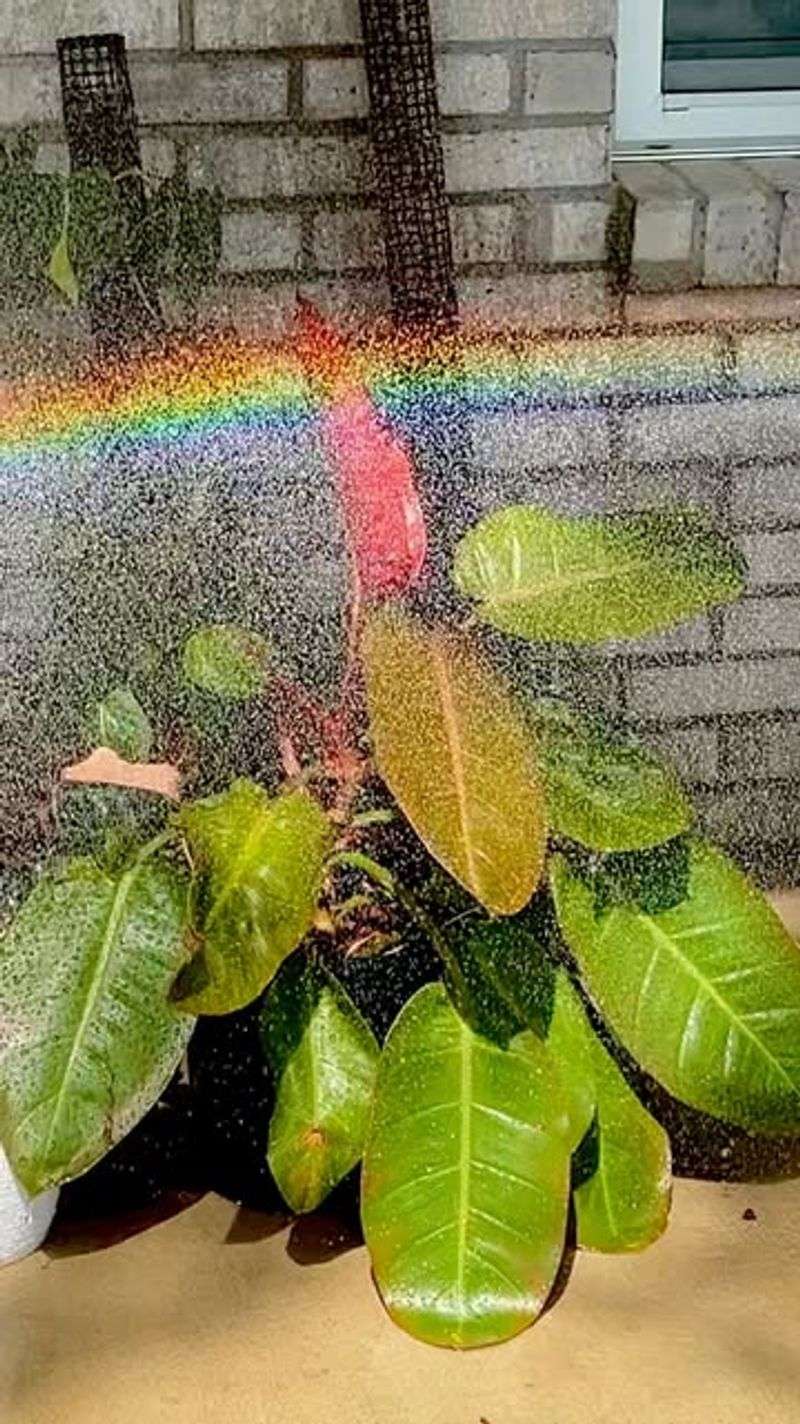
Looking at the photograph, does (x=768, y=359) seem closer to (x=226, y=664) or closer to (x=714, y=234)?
(x=714, y=234)

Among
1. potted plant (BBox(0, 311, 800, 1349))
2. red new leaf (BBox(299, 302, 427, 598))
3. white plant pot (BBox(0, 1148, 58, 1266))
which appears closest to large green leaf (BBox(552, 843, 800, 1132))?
potted plant (BBox(0, 311, 800, 1349))

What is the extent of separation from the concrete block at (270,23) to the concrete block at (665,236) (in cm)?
36

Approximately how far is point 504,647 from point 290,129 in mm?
606

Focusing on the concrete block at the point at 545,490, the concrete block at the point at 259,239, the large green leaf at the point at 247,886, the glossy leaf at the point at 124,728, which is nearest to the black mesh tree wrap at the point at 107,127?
the concrete block at the point at 259,239

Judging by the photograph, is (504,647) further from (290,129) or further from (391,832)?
(290,129)

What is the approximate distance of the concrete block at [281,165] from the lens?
2.23 m

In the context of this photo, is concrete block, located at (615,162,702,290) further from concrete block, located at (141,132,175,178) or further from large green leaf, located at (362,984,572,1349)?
large green leaf, located at (362,984,572,1349)

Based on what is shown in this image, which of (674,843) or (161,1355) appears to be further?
(674,843)

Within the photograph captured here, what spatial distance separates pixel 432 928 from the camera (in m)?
1.71

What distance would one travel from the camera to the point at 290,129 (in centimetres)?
223

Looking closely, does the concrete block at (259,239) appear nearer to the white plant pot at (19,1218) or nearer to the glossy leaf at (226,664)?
the glossy leaf at (226,664)

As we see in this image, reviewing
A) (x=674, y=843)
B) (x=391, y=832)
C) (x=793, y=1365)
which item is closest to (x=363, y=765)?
(x=391, y=832)

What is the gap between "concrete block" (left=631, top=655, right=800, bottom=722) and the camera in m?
2.51

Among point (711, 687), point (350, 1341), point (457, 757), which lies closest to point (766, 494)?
point (711, 687)
